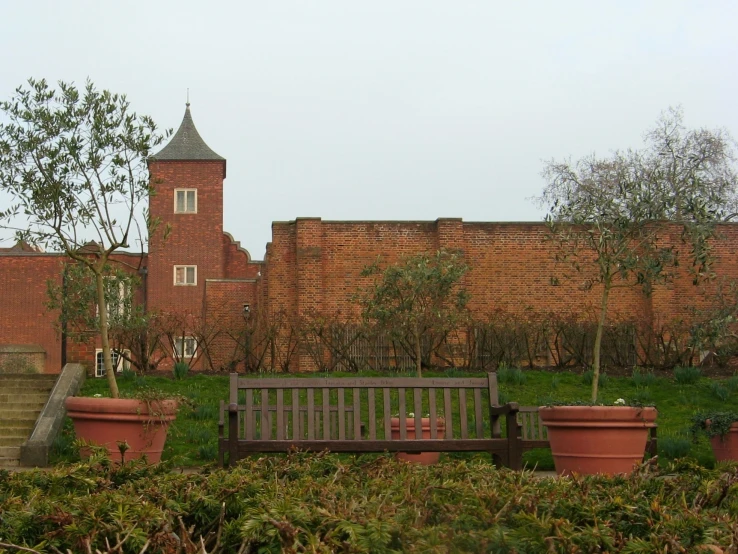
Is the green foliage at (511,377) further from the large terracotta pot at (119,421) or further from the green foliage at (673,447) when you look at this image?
the large terracotta pot at (119,421)

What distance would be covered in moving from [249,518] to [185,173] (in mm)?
38164

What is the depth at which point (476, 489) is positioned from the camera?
3.13 m

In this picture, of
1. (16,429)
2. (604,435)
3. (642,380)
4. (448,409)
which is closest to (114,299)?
(16,429)

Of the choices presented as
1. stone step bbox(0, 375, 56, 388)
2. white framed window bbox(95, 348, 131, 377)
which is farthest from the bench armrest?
stone step bbox(0, 375, 56, 388)

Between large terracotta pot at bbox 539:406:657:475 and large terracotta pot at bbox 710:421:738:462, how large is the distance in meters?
2.77

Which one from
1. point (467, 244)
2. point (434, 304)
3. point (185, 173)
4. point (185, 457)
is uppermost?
point (185, 173)

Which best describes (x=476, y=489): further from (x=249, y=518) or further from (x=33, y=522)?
(x=33, y=522)

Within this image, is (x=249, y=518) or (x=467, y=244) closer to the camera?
(x=249, y=518)

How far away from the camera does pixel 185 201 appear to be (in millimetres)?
39500

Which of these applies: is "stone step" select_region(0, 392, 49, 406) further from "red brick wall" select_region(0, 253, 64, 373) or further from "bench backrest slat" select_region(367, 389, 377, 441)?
"red brick wall" select_region(0, 253, 64, 373)

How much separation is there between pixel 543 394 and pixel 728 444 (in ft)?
15.6

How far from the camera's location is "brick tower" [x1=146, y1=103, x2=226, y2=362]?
38500 millimetres

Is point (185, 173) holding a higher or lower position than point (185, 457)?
higher

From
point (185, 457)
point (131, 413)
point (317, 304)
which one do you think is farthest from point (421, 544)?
point (317, 304)
